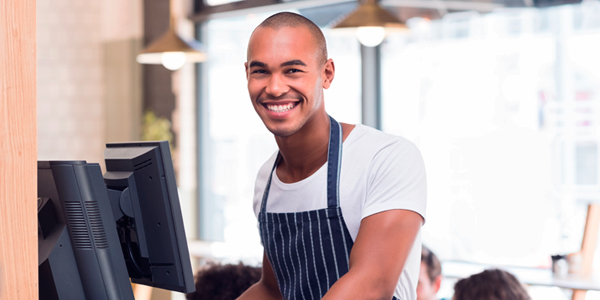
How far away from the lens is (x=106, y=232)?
3.40ft

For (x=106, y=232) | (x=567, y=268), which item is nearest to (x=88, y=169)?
(x=106, y=232)

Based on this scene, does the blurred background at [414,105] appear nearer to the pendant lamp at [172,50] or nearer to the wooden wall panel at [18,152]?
the pendant lamp at [172,50]

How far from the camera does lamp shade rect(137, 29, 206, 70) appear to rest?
335 centimetres

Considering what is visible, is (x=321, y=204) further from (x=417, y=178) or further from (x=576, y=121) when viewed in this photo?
(x=576, y=121)

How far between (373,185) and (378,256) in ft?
0.49

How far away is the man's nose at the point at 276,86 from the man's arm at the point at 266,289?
46 centimetres

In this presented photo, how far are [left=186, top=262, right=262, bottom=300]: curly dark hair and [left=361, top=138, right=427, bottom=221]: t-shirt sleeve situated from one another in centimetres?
123

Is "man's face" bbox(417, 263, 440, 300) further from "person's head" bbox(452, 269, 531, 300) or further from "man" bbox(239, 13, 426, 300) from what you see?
"man" bbox(239, 13, 426, 300)

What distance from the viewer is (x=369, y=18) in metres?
2.67

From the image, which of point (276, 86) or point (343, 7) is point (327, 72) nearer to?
point (276, 86)

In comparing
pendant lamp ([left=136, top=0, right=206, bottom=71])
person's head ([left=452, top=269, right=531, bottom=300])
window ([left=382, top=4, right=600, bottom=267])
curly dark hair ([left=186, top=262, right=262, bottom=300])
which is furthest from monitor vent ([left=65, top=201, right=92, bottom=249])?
window ([left=382, top=4, right=600, bottom=267])

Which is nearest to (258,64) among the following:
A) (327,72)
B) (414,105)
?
(327,72)

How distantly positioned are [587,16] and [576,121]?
25.3 inches

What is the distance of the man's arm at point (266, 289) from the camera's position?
56.4 inches
